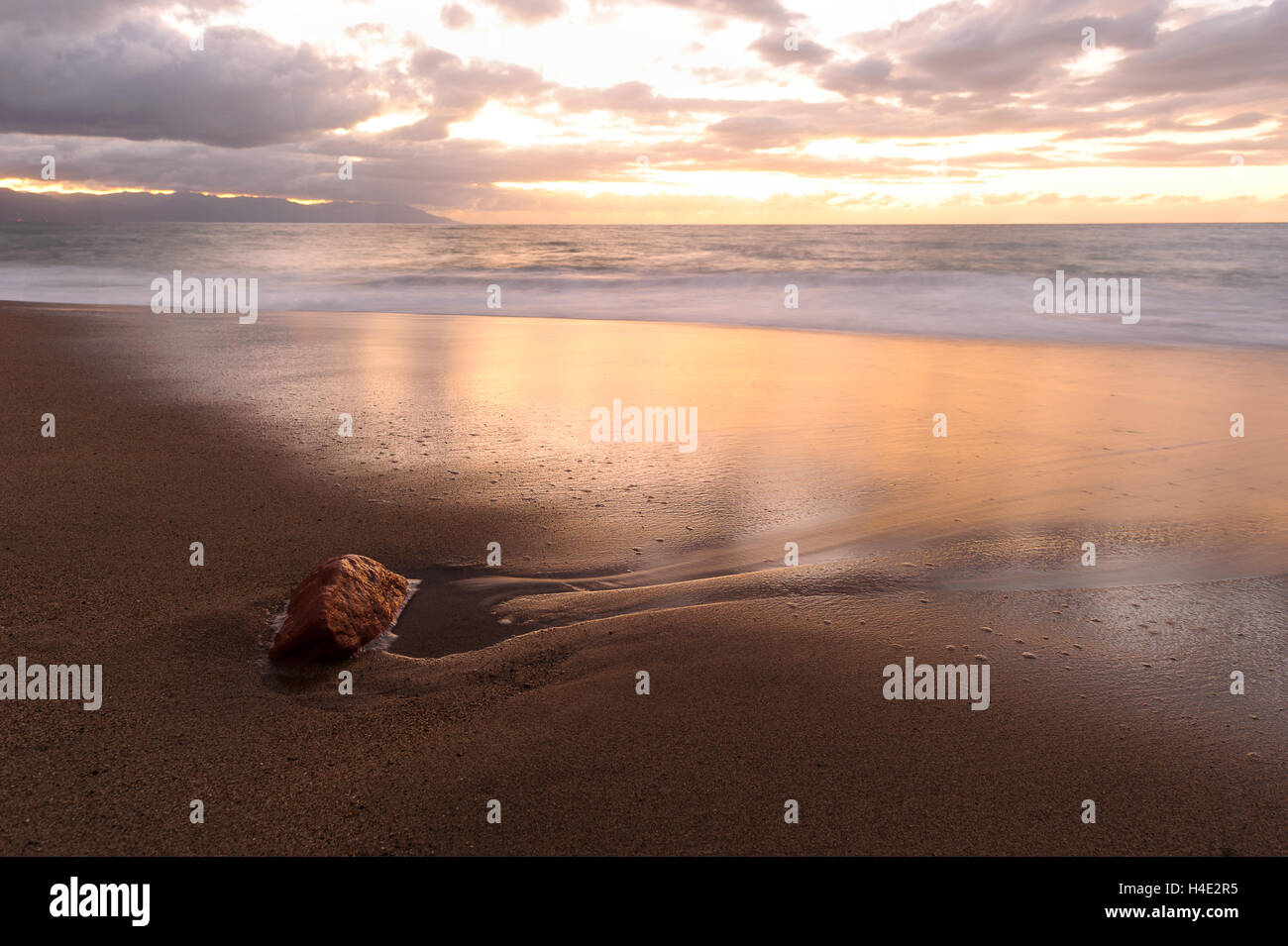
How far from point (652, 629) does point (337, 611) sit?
1.22 metres

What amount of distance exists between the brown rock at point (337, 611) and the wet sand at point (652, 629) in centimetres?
10

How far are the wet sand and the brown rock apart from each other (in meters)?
0.10

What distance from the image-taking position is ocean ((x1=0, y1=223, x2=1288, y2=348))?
16.1 metres

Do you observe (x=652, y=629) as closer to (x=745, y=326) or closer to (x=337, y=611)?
(x=337, y=611)

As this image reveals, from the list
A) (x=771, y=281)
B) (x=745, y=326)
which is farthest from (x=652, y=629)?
(x=771, y=281)

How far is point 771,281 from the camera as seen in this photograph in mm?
23203

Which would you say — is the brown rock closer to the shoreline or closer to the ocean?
the shoreline

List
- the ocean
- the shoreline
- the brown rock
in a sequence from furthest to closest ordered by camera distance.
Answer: the ocean, the shoreline, the brown rock

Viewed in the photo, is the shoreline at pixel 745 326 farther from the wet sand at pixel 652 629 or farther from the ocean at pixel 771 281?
the wet sand at pixel 652 629

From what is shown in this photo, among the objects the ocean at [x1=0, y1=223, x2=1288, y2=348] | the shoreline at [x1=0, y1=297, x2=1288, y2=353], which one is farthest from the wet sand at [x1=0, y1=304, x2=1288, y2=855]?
the ocean at [x1=0, y1=223, x2=1288, y2=348]

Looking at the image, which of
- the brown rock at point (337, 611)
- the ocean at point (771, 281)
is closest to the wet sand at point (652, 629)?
the brown rock at point (337, 611)

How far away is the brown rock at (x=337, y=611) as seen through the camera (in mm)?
3016
